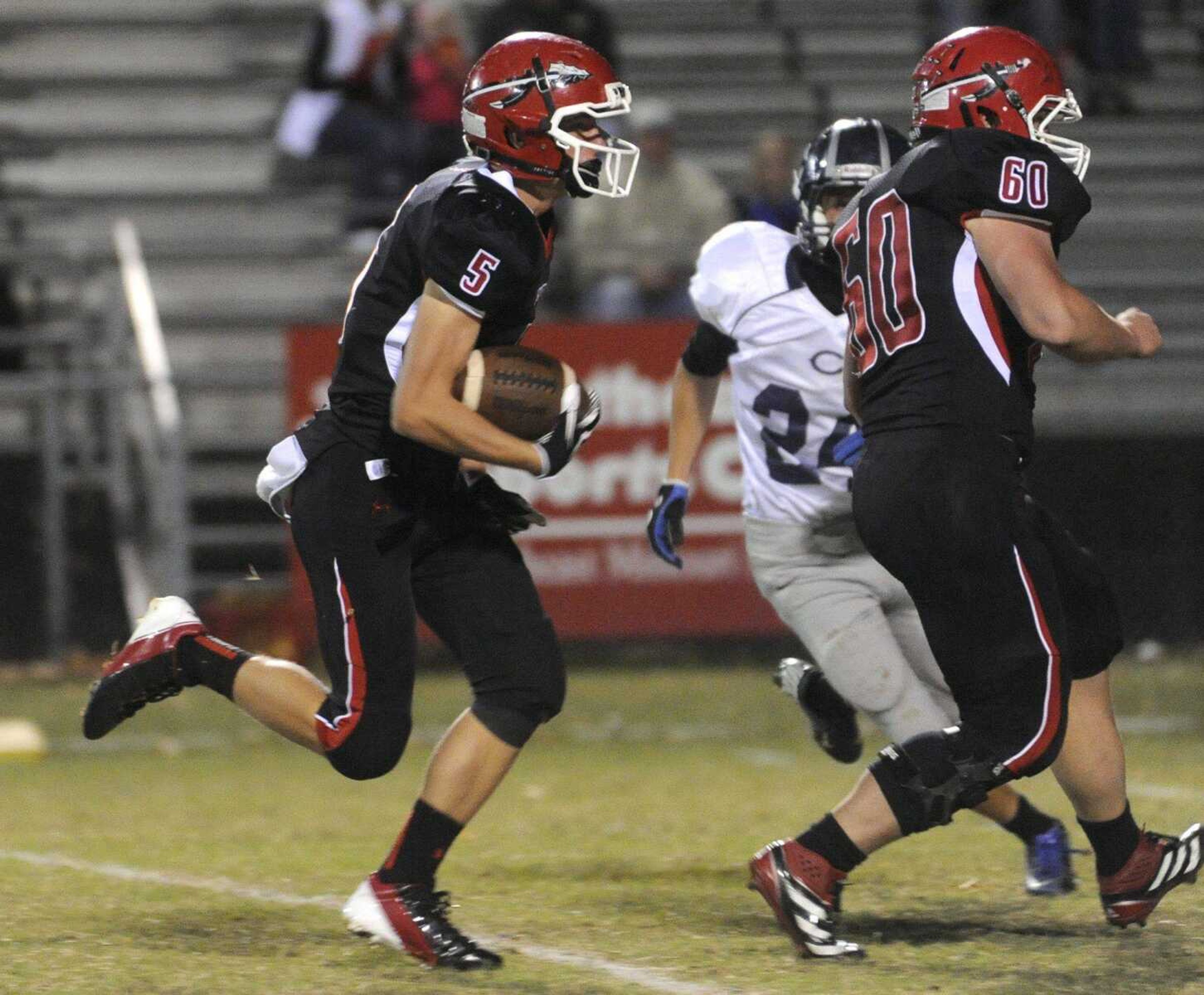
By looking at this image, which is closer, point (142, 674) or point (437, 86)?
point (142, 674)

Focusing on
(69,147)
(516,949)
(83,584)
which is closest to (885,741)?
(516,949)

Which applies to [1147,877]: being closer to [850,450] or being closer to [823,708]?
[823,708]

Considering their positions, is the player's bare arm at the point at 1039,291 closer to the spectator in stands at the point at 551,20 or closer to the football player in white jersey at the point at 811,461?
the football player in white jersey at the point at 811,461

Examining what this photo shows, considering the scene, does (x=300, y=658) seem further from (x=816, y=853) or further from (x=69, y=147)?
(x=816, y=853)

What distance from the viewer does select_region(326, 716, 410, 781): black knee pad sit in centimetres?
444

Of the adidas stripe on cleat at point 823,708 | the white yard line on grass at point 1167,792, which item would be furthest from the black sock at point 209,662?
the white yard line on grass at point 1167,792

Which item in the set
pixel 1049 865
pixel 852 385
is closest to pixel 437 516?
pixel 852 385

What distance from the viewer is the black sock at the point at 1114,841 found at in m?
4.50

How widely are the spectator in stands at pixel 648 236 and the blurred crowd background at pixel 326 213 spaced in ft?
0.05

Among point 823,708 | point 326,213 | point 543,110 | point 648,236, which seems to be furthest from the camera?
point 326,213

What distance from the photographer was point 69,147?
12.8 meters

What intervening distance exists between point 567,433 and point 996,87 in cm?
109

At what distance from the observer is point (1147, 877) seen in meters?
4.48

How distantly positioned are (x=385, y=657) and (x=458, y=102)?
24.2 feet
